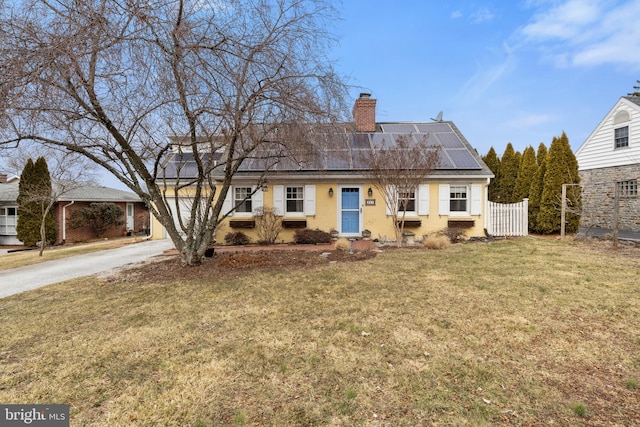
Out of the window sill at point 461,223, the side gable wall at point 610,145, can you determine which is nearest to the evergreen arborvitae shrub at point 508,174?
the side gable wall at point 610,145

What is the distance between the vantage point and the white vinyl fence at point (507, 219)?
11.8 meters

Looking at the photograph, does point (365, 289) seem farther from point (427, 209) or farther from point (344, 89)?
point (427, 209)

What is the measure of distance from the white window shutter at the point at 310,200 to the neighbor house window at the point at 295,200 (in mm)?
235

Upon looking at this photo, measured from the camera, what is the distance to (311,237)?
11023 mm

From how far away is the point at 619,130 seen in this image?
14.1 metres

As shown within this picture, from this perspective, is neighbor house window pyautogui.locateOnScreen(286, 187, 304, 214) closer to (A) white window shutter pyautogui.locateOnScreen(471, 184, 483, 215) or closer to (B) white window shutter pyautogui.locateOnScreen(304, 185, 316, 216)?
(B) white window shutter pyautogui.locateOnScreen(304, 185, 316, 216)

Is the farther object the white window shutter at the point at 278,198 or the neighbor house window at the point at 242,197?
the neighbor house window at the point at 242,197

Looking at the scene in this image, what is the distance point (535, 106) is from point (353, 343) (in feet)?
47.6

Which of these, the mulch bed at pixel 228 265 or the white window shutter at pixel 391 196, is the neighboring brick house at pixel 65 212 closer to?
the mulch bed at pixel 228 265

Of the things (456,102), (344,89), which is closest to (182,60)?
(344,89)

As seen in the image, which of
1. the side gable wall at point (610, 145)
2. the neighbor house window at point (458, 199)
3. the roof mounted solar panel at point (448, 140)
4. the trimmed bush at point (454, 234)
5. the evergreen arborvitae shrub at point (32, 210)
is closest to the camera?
the trimmed bush at point (454, 234)

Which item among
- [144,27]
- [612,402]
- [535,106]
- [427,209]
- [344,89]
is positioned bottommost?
[612,402]

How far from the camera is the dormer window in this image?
45.0 feet

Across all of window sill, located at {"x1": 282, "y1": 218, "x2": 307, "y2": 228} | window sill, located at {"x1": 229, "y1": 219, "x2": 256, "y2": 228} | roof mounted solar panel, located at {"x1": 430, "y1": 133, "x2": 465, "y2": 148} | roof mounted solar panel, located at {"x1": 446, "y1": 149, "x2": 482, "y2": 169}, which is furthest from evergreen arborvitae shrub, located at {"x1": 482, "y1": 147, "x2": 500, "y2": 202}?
window sill, located at {"x1": 229, "y1": 219, "x2": 256, "y2": 228}
